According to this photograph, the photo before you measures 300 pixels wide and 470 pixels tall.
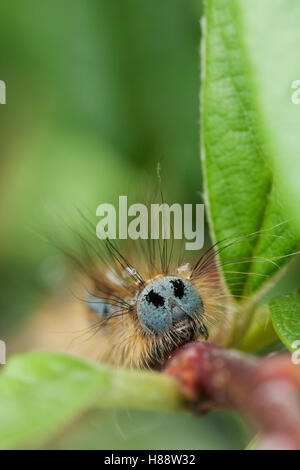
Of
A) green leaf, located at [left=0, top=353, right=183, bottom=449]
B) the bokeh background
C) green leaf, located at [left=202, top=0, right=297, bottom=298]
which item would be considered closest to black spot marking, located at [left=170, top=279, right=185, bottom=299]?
green leaf, located at [left=202, top=0, right=297, bottom=298]

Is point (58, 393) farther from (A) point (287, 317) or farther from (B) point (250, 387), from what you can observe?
(A) point (287, 317)

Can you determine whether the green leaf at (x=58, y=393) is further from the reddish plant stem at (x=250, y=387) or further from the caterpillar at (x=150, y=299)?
the caterpillar at (x=150, y=299)

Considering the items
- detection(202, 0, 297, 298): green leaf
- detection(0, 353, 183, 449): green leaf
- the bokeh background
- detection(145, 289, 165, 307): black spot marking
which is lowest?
detection(0, 353, 183, 449): green leaf

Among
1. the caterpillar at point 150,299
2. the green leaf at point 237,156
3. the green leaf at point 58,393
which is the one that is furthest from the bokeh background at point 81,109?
the green leaf at point 58,393

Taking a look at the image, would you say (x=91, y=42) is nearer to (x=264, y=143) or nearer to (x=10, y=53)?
(x=10, y=53)

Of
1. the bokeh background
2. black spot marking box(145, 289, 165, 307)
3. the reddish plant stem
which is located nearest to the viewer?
the reddish plant stem

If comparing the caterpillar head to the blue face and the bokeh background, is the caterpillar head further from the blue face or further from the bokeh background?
the bokeh background
